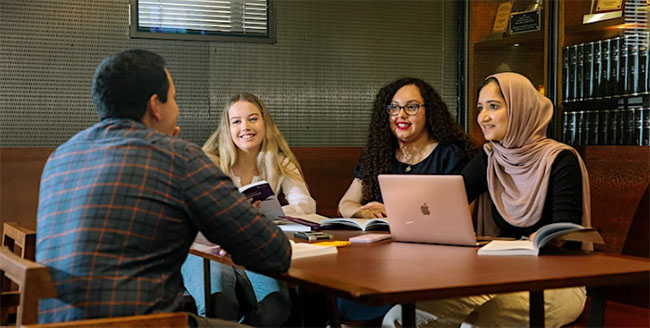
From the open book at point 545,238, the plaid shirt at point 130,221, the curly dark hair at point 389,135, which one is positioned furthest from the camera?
the curly dark hair at point 389,135

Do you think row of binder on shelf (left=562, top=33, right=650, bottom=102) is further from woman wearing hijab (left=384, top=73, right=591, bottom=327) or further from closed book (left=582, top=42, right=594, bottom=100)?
woman wearing hijab (left=384, top=73, right=591, bottom=327)

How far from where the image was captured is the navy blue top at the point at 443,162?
3.80m

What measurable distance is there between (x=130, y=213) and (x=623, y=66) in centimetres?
272

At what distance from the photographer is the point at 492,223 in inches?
131

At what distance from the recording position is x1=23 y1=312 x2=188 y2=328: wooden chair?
164 cm

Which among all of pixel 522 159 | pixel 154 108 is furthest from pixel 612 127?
pixel 154 108

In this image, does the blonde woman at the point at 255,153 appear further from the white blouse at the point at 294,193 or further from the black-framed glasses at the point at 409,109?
the black-framed glasses at the point at 409,109

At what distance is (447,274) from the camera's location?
6.54ft

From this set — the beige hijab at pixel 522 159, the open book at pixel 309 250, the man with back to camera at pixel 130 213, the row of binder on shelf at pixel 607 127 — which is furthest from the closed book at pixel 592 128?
the man with back to camera at pixel 130 213

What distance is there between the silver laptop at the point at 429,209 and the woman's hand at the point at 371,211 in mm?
802

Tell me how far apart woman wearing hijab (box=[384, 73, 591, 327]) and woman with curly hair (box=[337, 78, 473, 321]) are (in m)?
0.39

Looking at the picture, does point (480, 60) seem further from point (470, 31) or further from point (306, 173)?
point (306, 173)

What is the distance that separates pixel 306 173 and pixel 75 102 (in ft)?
4.11

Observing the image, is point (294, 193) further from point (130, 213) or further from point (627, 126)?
point (130, 213)
